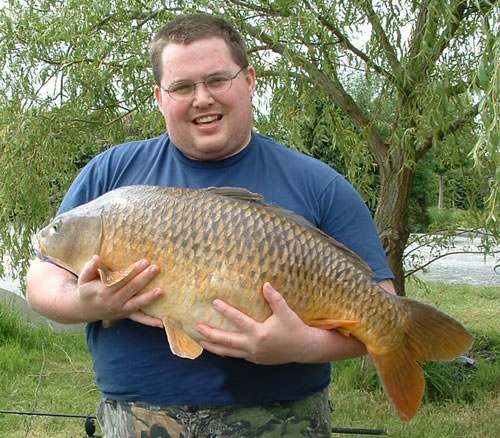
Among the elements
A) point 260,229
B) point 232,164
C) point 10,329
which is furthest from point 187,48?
point 10,329

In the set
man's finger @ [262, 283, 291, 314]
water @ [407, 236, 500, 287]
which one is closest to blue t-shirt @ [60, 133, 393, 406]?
man's finger @ [262, 283, 291, 314]

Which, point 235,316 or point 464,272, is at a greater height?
point 235,316

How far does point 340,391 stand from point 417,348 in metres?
3.60

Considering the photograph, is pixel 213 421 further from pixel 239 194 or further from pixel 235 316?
A: pixel 239 194

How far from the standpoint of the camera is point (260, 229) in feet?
5.68

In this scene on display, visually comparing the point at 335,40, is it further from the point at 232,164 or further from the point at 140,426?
the point at 140,426

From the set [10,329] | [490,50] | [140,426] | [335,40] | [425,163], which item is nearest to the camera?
[140,426]

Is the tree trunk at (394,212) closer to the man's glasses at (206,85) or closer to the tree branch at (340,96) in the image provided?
the tree branch at (340,96)

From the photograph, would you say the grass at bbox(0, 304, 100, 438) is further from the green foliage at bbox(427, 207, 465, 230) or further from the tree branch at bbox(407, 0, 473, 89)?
the green foliage at bbox(427, 207, 465, 230)

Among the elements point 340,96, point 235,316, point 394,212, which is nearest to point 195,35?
point 235,316

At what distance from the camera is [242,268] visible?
5.54ft

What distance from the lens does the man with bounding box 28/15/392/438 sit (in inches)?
70.8

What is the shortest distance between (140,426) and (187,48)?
2.87 ft

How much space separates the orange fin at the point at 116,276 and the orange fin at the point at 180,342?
0.42 feet
